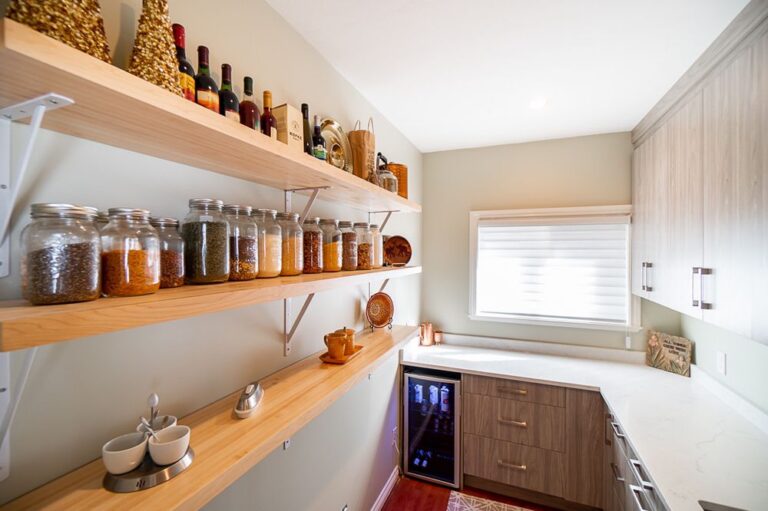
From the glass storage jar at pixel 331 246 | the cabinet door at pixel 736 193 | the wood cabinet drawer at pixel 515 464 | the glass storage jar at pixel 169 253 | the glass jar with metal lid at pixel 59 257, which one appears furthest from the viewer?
the wood cabinet drawer at pixel 515 464

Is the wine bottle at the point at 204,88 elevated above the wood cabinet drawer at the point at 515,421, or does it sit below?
above

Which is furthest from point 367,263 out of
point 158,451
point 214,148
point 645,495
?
point 645,495

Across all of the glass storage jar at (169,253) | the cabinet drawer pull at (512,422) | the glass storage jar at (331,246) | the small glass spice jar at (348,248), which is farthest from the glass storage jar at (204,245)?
the cabinet drawer pull at (512,422)

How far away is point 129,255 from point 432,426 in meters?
2.48

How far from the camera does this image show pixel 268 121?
1.10 metres

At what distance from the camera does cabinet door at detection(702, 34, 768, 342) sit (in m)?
1.17

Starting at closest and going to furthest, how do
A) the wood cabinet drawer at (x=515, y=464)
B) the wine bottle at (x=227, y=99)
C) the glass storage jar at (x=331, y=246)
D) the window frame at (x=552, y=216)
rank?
the wine bottle at (x=227, y=99), the glass storage jar at (x=331, y=246), the wood cabinet drawer at (x=515, y=464), the window frame at (x=552, y=216)

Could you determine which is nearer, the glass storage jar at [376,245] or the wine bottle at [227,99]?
the wine bottle at [227,99]

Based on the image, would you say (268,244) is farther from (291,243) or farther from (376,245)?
(376,245)

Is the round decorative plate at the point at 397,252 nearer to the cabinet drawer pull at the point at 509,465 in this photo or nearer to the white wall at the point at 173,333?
the white wall at the point at 173,333

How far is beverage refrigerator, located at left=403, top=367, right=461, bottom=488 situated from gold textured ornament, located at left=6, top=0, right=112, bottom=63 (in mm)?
2504

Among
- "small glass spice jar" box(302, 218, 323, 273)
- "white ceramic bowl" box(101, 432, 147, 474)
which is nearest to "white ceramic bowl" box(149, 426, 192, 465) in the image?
"white ceramic bowl" box(101, 432, 147, 474)

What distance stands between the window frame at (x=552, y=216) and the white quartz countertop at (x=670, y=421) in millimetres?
282

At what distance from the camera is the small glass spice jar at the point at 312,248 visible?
131cm
